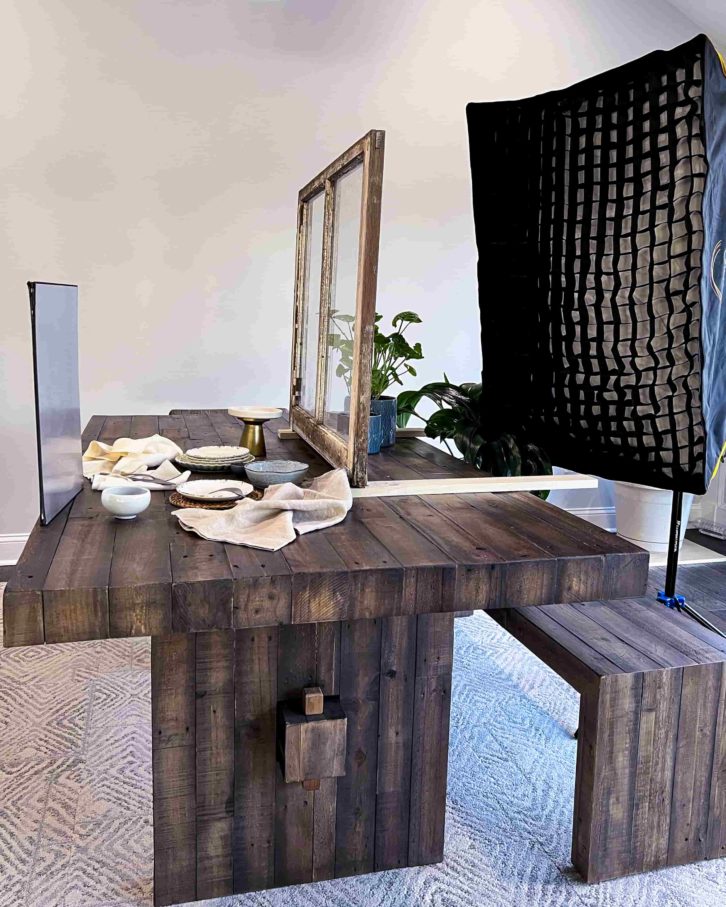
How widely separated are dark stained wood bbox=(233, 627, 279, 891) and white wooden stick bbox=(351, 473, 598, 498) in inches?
16.2

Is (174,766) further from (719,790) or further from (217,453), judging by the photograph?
(719,790)

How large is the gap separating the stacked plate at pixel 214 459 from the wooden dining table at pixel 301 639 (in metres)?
0.21

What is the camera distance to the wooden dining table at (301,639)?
1210 mm

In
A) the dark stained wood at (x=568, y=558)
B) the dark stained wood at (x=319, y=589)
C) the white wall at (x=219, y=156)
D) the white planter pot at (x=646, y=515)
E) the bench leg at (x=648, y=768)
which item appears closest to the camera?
the dark stained wood at (x=319, y=589)

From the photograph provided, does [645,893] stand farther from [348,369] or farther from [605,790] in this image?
[348,369]

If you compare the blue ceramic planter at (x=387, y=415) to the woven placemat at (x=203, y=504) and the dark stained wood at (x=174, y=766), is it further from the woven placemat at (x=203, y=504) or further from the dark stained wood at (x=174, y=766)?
the dark stained wood at (x=174, y=766)

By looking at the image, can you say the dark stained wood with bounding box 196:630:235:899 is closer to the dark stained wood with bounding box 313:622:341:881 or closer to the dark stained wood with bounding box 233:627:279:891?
the dark stained wood with bounding box 233:627:279:891

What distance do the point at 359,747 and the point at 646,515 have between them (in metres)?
2.59

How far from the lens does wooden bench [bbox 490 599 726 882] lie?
1.57 meters

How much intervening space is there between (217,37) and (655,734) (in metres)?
3.10

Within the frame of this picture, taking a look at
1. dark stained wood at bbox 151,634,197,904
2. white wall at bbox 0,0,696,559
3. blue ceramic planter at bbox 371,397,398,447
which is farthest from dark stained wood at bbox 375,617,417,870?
white wall at bbox 0,0,696,559

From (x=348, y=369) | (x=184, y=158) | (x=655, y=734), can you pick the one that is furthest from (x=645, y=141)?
(x=184, y=158)

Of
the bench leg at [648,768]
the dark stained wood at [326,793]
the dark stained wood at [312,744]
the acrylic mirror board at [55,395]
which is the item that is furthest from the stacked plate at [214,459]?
the bench leg at [648,768]

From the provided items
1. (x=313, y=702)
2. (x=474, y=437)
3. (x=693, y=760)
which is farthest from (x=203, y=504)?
(x=474, y=437)
